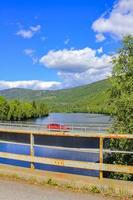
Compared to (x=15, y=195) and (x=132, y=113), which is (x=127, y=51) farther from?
(x=15, y=195)

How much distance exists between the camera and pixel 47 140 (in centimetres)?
7112

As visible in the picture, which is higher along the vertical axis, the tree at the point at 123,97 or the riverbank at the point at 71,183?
the tree at the point at 123,97

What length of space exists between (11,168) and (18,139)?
223ft

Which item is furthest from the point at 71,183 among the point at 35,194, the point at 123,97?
the point at 123,97

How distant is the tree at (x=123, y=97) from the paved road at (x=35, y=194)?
14277 mm

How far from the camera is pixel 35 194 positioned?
830 centimetres

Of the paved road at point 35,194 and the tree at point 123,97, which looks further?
the tree at point 123,97

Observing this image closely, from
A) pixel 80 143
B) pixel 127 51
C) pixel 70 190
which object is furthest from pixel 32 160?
pixel 80 143

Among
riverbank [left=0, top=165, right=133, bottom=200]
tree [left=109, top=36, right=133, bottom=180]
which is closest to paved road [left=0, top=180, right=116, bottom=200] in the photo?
riverbank [left=0, top=165, right=133, bottom=200]

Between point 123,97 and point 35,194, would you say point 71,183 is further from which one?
point 123,97

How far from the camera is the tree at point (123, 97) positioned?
78.1 feet

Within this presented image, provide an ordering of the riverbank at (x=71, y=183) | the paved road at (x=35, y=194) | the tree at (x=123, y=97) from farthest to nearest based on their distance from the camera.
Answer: the tree at (x=123, y=97) < the riverbank at (x=71, y=183) < the paved road at (x=35, y=194)

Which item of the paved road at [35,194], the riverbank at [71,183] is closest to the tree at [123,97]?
the riverbank at [71,183]

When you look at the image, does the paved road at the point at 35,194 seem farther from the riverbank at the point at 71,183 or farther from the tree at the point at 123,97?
the tree at the point at 123,97
